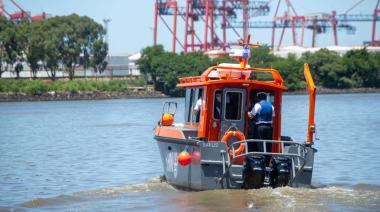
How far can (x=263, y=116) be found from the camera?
66.0 ft

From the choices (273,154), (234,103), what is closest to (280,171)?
(273,154)

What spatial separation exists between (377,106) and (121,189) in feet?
163

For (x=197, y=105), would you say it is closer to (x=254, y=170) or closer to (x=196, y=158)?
(x=196, y=158)

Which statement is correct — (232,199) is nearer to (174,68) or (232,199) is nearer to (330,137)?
(330,137)

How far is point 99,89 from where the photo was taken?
336 ft

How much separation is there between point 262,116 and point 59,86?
79731 millimetres

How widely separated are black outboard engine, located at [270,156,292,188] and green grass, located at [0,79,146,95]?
7817 centimetres

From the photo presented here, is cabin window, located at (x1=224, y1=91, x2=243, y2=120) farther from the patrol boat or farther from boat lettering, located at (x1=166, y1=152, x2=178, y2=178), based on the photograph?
boat lettering, located at (x1=166, y1=152, x2=178, y2=178)

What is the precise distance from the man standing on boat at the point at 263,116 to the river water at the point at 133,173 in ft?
4.62

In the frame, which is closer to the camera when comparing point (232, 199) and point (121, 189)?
point (232, 199)

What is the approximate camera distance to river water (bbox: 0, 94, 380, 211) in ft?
63.2

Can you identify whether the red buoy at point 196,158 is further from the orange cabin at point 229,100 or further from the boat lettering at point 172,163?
the boat lettering at point 172,163

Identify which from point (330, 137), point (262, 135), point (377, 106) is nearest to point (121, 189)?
point (262, 135)

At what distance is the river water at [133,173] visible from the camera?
758 inches
